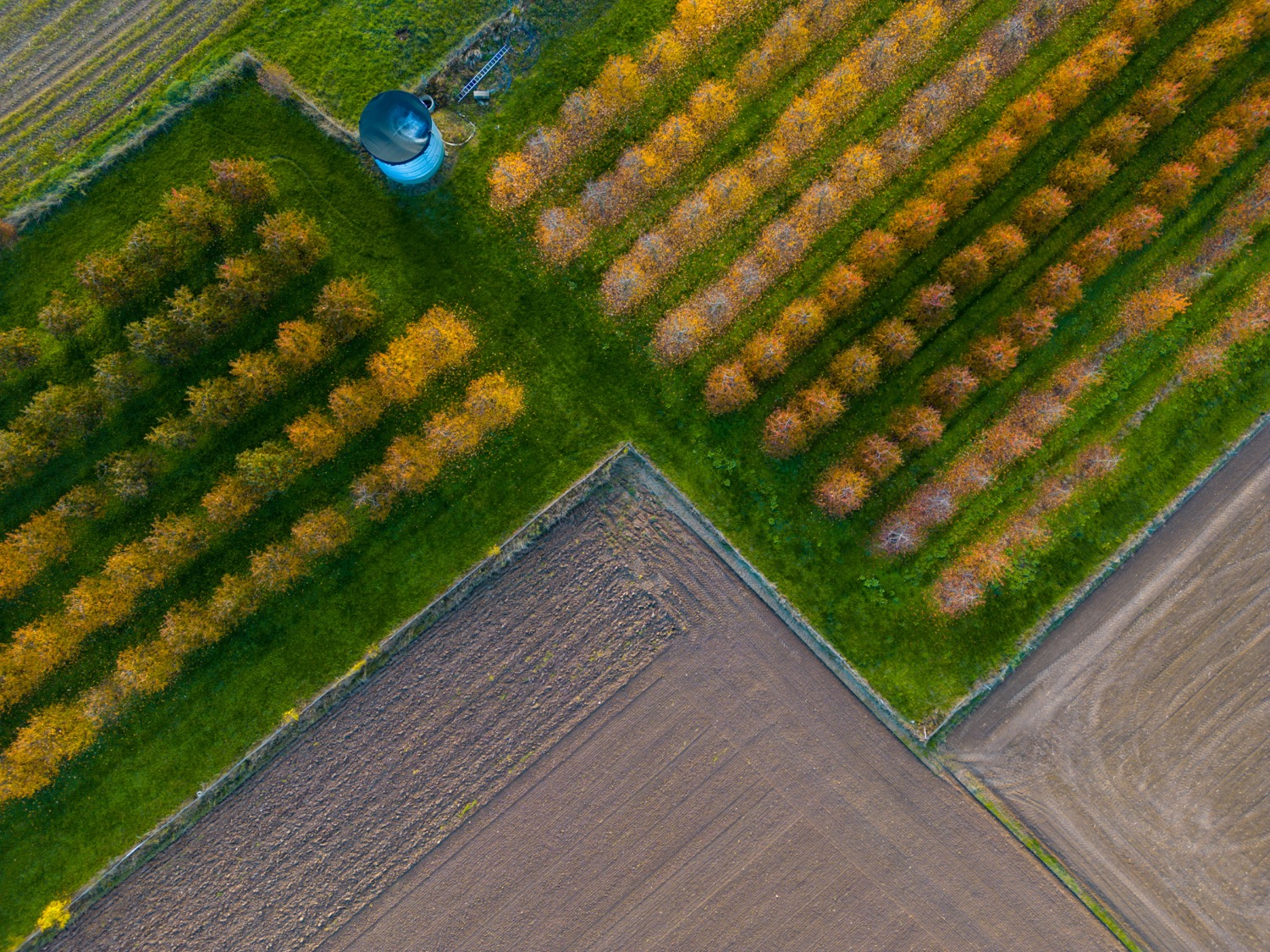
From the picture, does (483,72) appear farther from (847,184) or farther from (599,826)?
(599,826)

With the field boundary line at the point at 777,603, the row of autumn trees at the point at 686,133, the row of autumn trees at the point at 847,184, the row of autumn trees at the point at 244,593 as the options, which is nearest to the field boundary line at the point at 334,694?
the field boundary line at the point at 777,603

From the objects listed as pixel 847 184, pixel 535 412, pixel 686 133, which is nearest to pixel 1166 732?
pixel 847 184

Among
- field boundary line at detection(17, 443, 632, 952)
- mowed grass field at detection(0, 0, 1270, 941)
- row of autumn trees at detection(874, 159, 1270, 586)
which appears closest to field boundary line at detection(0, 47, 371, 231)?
mowed grass field at detection(0, 0, 1270, 941)

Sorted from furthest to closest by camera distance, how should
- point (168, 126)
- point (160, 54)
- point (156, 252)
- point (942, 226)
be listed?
point (160, 54) → point (168, 126) → point (942, 226) → point (156, 252)

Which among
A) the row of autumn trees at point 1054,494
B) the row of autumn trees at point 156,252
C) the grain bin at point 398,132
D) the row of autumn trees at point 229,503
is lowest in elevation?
the row of autumn trees at point 1054,494

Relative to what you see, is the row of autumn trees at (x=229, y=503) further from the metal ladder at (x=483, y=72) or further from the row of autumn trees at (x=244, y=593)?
the metal ladder at (x=483, y=72)

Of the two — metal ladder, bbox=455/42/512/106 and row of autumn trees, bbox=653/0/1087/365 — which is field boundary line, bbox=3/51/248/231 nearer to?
metal ladder, bbox=455/42/512/106

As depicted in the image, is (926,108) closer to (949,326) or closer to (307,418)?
(949,326)
